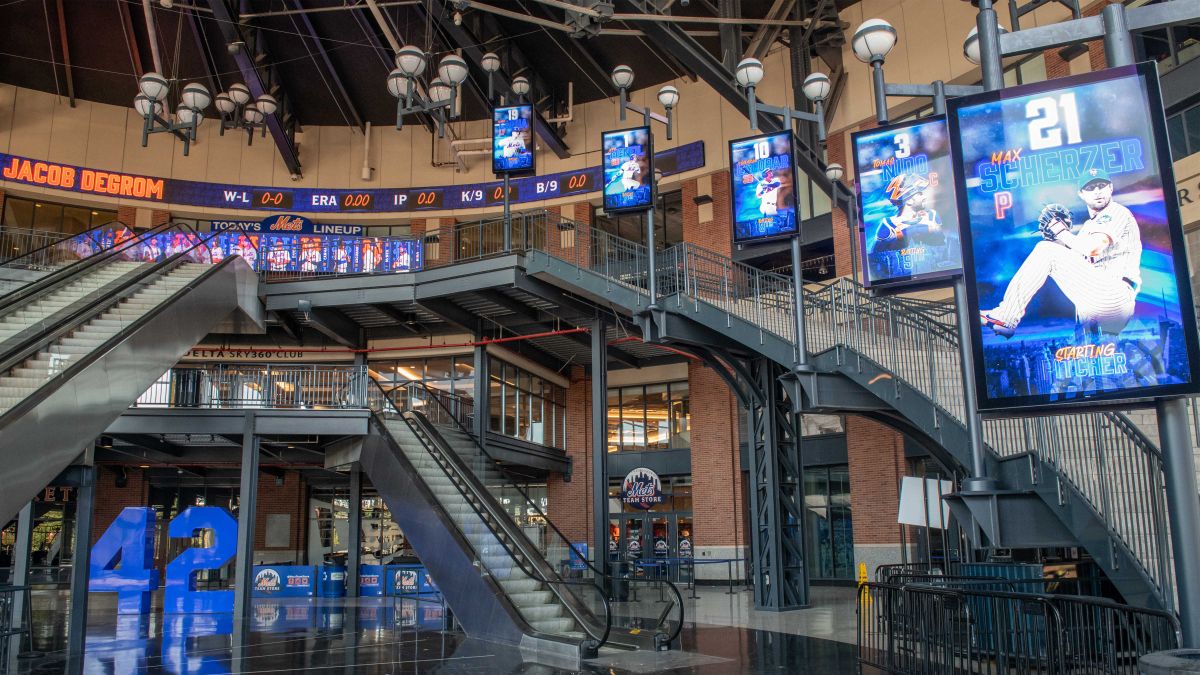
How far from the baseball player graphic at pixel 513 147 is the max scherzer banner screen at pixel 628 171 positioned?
145 inches

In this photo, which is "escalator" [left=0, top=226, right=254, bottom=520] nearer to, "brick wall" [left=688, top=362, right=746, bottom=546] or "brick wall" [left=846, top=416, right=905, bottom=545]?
"brick wall" [left=688, top=362, right=746, bottom=546]

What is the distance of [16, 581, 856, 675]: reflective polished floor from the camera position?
11.3 meters

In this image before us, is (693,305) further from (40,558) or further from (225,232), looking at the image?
(40,558)

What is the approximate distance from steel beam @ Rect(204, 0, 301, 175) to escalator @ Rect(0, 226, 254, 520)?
8.37 meters

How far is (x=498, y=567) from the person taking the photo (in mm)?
14664

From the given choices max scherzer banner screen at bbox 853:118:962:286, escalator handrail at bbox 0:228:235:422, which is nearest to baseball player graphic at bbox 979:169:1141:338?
max scherzer banner screen at bbox 853:118:962:286

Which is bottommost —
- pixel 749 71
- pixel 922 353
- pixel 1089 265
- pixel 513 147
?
pixel 1089 265

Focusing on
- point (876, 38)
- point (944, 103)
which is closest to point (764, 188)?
point (876, 38)

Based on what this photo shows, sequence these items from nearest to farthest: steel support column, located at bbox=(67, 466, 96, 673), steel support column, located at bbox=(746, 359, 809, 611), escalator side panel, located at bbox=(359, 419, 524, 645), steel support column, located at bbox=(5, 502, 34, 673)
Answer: steel support column, located at bbox=(67, 466, 96, 673), steel support column, located at bbox=(5, 502, 34, 673), escalator side panel, located at bbox=(359, 419, 524, 645), steel support column, located at bbox=(746, 359, 809, 611)

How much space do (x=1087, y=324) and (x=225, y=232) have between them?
23121 millimetres

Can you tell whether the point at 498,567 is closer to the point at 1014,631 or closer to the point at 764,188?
the point at 764,188

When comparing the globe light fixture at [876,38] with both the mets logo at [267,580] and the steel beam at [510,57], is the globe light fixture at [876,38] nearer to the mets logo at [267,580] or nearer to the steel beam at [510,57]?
the steel beam at [510,57]

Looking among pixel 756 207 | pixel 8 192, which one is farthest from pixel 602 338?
pixel 8 192

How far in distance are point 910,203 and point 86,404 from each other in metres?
10.1
